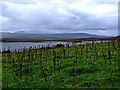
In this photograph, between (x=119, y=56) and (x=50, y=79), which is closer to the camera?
(x=50, y=79)

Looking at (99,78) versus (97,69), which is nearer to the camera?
(99,78)

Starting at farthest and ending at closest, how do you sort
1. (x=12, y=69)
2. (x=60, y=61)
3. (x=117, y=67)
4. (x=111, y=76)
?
1. (x=60, y=61)
2. (x=12, y=69)
3. (x=117, y=67)
4. (x=111, y=76)

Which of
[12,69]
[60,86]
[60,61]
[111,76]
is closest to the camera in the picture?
[60,86]

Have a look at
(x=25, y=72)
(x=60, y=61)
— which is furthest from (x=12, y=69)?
(x=60, y=61)

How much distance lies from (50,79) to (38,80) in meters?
0.88

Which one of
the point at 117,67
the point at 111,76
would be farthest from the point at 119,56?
the point at 111,76

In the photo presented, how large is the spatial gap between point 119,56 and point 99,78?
8621mm

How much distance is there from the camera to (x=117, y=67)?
24.8 meters

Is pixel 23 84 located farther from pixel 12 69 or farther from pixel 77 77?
pixel 12 69

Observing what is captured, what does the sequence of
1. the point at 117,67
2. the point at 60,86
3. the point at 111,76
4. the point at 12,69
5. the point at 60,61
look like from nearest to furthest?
the point at 60,86
the point at 111,76
the point at 117,67
the point at 12,69
the point at 60,61

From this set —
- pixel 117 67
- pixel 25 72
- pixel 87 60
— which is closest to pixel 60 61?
pixel 87 60

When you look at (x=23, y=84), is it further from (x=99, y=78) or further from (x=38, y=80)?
(x=99, y=78)

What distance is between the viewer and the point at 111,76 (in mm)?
22156

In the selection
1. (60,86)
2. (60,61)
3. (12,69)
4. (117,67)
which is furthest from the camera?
(60,61)
